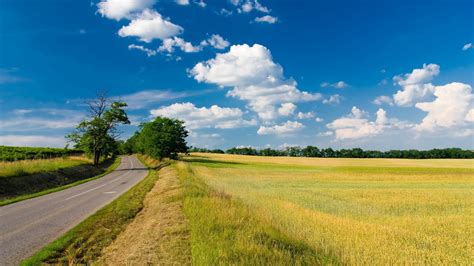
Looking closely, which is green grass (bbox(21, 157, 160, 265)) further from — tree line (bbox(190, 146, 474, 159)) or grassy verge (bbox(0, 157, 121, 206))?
tree line (bbox(190, 146, 474, 159))

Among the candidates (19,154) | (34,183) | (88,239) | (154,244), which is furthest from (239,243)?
(19,154)

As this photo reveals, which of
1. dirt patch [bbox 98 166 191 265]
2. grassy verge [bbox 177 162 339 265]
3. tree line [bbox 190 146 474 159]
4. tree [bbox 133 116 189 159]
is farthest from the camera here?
tree line [bbox 190 146 474 159]

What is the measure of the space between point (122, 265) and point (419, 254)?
7903 mm

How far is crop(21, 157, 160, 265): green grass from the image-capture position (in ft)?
28.0

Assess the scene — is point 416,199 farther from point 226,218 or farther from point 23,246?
point 23,246

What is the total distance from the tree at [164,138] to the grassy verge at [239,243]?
64.0m

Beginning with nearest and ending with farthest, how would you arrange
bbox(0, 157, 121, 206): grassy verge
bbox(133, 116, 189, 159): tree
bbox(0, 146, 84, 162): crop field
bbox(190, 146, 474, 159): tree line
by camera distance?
bbox(0, 157, 121, 206): grassy verge, bbox(0, 146, 84, 162): crop field, bbox(133, 116, 189, 159): tree, bbox(190, 146, 474, 159): tree line

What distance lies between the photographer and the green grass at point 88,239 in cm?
854

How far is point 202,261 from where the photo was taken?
668 centimetres

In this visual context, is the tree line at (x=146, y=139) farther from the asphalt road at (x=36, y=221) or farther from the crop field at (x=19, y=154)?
the asphalt road at (x=36, y=221)

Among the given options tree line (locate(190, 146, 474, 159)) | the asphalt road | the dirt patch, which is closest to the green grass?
the dirt patch

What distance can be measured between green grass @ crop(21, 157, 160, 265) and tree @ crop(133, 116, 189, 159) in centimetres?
5933

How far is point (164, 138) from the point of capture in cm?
7469

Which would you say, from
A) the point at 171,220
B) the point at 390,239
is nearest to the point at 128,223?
the point at 171,220
